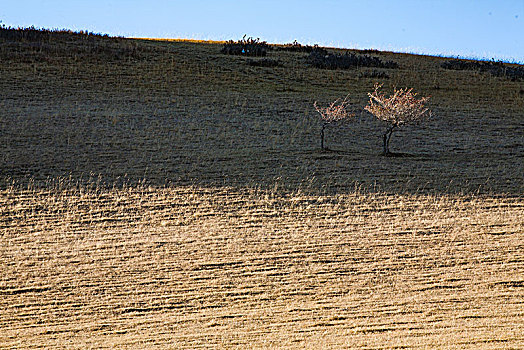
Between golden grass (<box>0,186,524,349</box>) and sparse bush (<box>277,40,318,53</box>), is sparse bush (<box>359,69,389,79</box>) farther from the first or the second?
golden grass (<box>0,186,524,349</box>)

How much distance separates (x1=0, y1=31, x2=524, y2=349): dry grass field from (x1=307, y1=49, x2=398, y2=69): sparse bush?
1671 centimetres

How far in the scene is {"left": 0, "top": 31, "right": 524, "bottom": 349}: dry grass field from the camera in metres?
6.95

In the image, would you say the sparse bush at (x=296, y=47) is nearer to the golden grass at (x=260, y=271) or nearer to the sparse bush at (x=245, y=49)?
the sparse bush at (x=245, y=49)

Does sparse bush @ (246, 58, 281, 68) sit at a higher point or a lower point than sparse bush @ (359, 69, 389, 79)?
higher

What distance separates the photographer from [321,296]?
773 cm

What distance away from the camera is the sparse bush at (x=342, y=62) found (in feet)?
133

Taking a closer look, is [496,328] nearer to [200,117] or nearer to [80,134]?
[80,134]

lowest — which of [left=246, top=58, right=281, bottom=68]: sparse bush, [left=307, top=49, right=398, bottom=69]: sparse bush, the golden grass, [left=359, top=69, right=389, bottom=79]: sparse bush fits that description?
the golden grass

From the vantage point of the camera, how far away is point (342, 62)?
41531 millimetres

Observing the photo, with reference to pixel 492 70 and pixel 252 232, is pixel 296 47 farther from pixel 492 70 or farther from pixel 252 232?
pixel 252 232

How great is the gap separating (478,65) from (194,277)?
46.3 meters

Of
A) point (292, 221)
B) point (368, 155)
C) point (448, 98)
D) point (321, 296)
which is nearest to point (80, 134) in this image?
point (368, 155)

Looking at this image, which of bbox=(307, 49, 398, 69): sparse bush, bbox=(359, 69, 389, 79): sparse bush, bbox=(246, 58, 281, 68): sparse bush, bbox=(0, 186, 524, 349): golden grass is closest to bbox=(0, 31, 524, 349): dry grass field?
bbox=(0, 186, 524, 349): golden grass

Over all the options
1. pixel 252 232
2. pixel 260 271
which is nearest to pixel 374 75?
pixel 252 232
